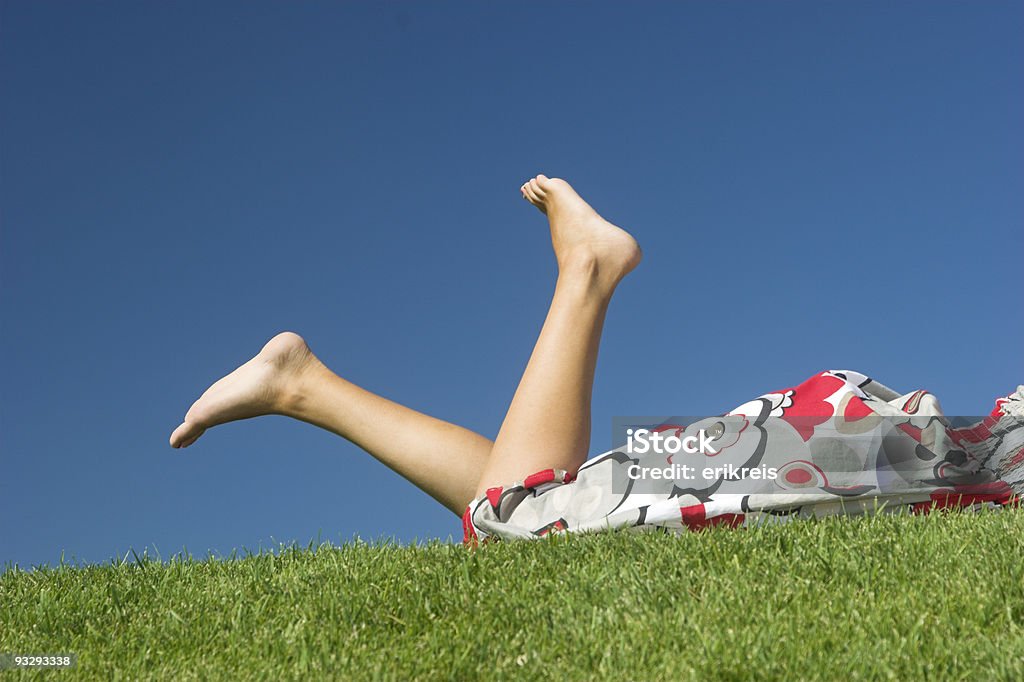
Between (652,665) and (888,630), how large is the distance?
473mm

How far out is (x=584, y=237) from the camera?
3570mm

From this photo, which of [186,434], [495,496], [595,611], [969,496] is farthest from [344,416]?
[969,496]

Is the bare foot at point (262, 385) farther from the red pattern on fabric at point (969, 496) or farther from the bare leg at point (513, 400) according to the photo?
the red pattern on fabric at point (969, 496)

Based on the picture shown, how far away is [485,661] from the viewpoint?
5.82 ft

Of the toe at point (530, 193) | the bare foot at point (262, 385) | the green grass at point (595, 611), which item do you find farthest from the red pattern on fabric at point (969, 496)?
the bare foot at point (262, 385)

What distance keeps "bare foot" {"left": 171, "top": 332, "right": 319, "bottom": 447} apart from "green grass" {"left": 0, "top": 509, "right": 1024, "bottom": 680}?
130cm

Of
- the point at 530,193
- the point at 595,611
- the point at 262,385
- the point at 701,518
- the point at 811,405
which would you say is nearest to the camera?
the point at 595,611

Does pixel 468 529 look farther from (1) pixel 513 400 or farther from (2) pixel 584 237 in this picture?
(2) pixel 584 237

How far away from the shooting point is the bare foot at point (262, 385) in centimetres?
384

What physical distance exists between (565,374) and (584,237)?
25.9 inches

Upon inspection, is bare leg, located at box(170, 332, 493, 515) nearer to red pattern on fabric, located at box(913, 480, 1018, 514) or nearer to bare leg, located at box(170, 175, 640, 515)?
bare leg, located at box(170, 175, 640, 515)

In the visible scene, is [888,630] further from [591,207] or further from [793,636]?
[591,207]

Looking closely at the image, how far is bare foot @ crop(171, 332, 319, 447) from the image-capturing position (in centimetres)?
384

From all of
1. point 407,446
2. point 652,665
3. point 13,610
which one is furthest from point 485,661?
point 407,446
